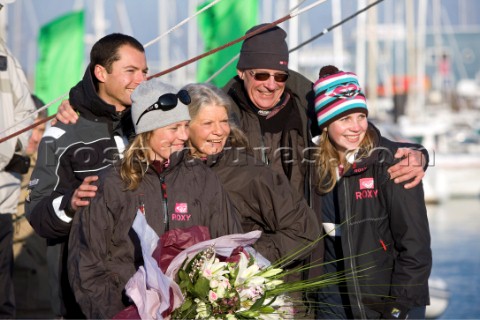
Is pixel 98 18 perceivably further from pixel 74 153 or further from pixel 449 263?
pixel 74 153

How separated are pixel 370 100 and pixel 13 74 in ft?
113

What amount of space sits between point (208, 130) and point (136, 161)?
658 millimetres

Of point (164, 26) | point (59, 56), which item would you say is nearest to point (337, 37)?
point (164, 26)

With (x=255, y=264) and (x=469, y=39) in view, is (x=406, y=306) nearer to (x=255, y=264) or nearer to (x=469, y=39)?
(x=255, y=264)

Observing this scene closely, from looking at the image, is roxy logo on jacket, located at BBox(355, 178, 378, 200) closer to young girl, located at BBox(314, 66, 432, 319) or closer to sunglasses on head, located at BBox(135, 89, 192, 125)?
young girl, located at BBox(314, 66, 432, 319)

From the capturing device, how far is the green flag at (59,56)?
17.9 metres

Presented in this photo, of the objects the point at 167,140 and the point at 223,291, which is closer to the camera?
the point at 223,291

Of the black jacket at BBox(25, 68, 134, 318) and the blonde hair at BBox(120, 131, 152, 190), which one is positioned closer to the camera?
the blonde hair at BBox(120, 131, 152, 190)

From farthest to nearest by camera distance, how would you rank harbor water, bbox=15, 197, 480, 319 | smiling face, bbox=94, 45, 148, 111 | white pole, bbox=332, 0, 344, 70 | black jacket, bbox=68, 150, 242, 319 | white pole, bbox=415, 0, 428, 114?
white pole, bbox=415, 0, 428, 114 → white pole, bbox=332, 0, 344, 70 → harbor water, bbox=15, 197, 480, 319 → smiling face, bbox=94, 45, 148, 111 → black jacket, bbox=68, 150, 242, 319

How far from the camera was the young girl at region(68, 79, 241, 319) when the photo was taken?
13.2 ft

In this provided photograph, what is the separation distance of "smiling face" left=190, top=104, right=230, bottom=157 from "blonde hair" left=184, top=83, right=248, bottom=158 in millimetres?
18

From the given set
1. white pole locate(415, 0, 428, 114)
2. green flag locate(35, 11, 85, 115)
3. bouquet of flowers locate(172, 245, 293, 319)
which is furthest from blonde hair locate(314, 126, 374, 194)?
white pole locate(415, 0, 428, 114)

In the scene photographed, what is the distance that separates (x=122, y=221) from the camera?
13.5ft

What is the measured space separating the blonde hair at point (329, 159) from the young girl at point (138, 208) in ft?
3.09
